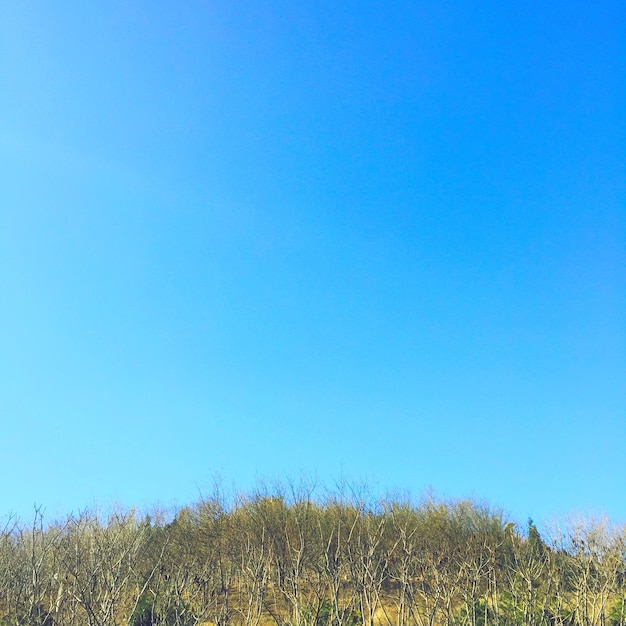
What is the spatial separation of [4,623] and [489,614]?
12984mm

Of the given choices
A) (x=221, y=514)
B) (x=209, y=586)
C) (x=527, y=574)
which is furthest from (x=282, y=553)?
(x=527, y=574)

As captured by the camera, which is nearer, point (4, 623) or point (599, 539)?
point (4, 623)

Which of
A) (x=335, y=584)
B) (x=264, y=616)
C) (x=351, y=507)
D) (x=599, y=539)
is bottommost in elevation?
(x=264, y=616)

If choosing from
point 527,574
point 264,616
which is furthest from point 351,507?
point 527,574

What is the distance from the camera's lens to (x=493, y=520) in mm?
28516

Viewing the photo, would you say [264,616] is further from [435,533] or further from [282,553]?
[435,533]

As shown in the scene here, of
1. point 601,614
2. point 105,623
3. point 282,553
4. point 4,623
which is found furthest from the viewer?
point 282,553

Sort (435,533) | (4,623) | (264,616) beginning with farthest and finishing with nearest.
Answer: (435,533), (264,616), (4,623)

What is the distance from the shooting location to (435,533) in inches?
1069

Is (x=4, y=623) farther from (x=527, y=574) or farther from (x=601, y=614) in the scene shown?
(x=601, y=614)

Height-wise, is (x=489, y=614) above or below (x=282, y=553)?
below

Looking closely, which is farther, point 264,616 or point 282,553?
point 282,553

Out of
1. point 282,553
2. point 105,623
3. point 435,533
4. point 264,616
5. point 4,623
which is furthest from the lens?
point 435,533

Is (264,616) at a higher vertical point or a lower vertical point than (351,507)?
lower
